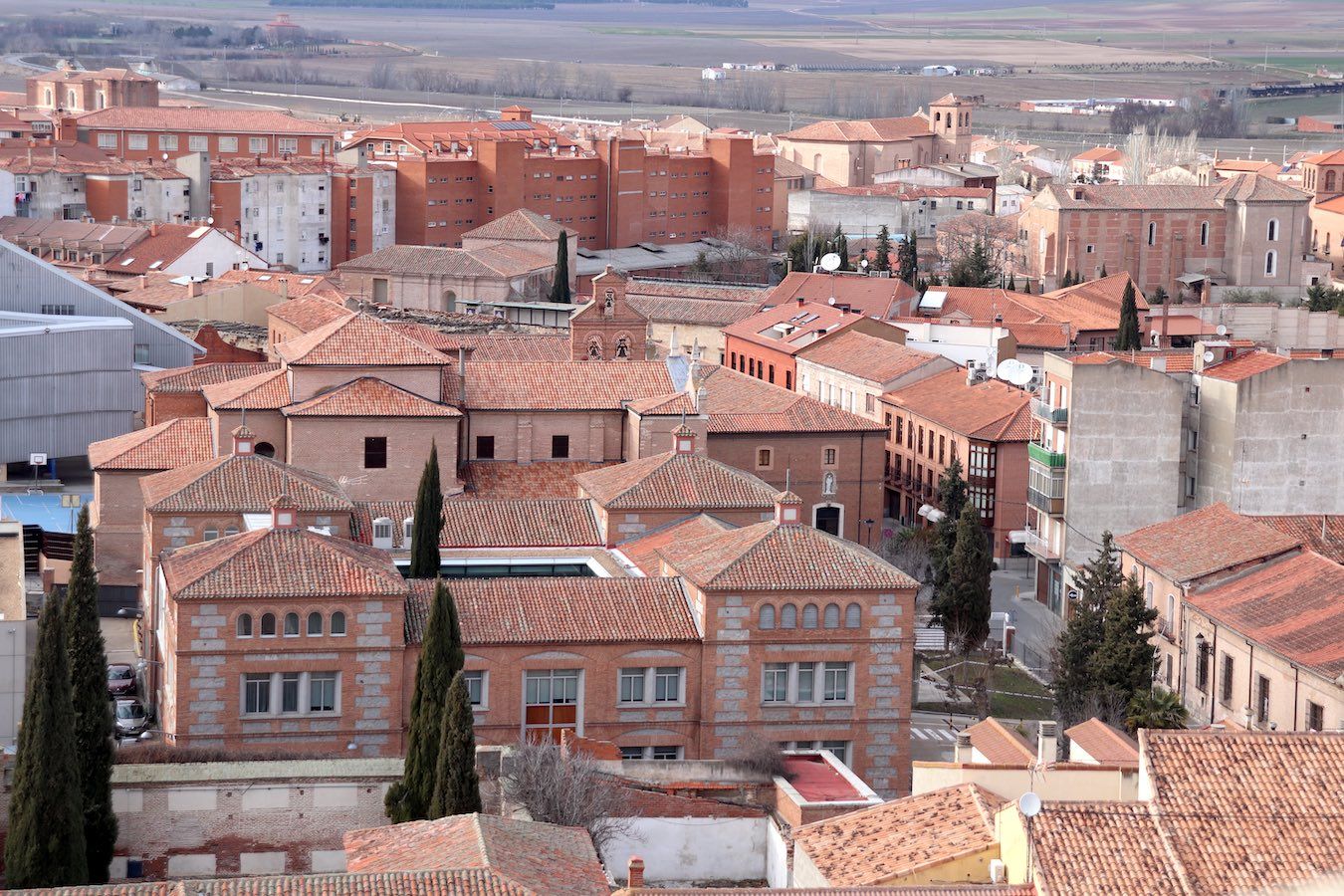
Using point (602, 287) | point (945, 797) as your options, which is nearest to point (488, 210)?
point (602, 287)

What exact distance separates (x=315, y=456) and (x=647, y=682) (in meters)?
12.5

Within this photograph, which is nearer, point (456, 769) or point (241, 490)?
point (456, 769)

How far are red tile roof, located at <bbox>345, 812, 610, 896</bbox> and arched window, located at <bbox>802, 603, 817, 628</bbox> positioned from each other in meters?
9.24

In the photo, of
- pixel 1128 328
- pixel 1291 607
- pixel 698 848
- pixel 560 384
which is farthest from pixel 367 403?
pixel 1128 328

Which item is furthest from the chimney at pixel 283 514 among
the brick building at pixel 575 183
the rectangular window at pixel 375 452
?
the brick building at pixel 575 183

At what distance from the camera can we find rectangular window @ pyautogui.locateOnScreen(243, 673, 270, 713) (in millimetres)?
34594

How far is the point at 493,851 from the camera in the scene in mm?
24766

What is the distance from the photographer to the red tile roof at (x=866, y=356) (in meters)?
64.6

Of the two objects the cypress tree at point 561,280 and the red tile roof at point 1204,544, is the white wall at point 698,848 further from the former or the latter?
the cypress tree at point 561,280

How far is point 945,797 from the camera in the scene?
27.1 metres

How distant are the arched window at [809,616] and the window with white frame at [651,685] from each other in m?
1.85

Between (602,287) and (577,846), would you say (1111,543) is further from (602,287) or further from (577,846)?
(577,846)

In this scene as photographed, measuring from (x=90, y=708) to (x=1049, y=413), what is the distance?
85.7 feet

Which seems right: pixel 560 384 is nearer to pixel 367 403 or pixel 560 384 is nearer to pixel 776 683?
pixel 367 403
